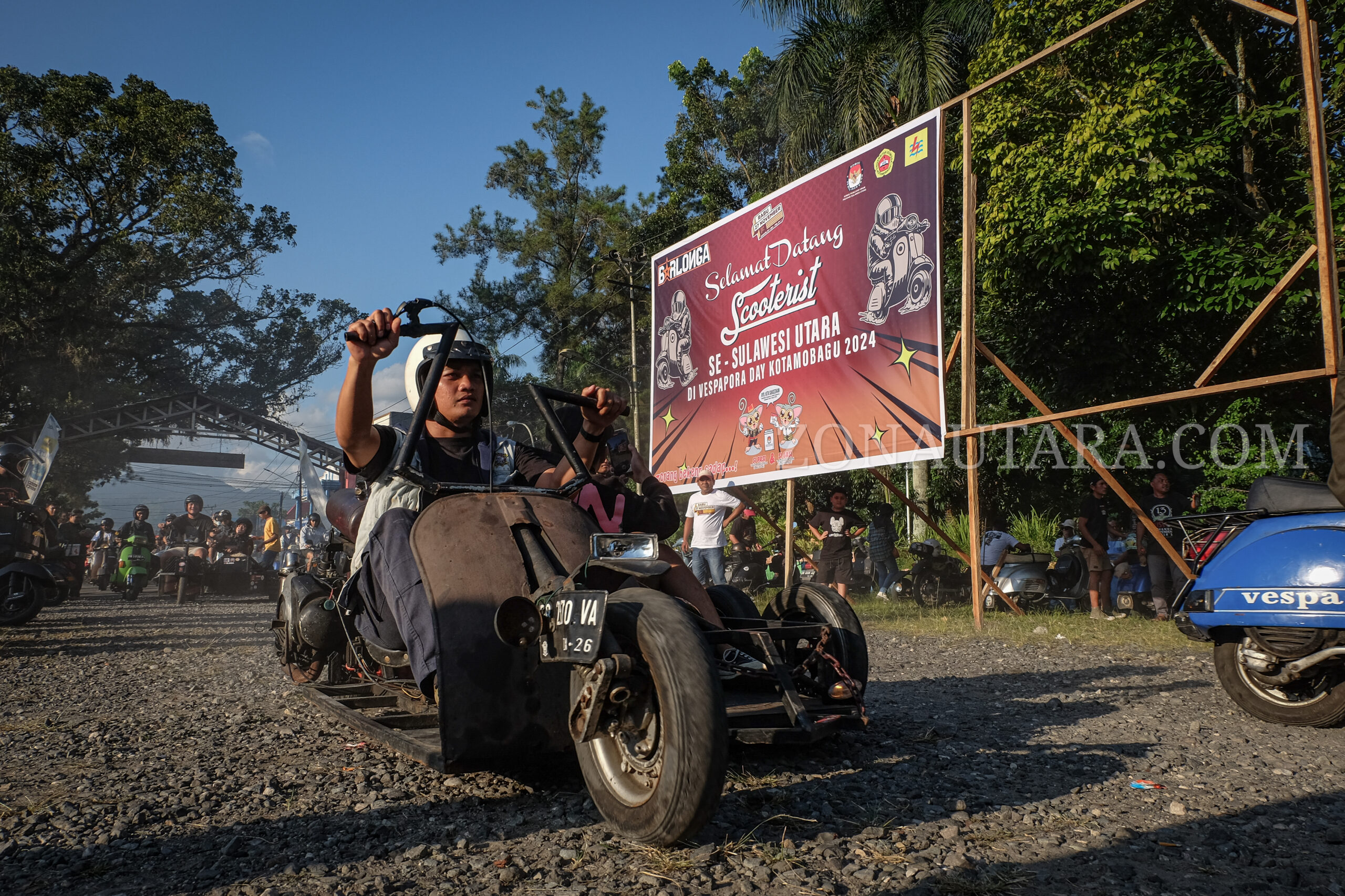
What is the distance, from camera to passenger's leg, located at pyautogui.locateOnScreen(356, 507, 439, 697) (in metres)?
3.06

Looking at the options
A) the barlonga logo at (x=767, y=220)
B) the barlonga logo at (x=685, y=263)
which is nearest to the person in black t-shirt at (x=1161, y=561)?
the barlonga logo at (x=767, y=220)

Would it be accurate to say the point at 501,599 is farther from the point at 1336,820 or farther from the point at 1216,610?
the point at 1216,610

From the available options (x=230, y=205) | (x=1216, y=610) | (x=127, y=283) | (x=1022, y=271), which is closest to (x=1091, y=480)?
(x=1022, y=271)

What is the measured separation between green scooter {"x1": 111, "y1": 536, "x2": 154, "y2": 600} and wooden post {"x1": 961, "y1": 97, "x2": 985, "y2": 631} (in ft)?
45.9

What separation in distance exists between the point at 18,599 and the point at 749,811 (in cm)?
987

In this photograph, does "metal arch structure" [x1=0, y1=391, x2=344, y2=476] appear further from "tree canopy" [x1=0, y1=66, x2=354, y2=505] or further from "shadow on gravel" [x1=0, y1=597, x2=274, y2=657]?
"shadow on gravel" [x1=0, y1=597, x2=274, y2=657]

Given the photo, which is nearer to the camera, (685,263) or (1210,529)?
(1210,529)

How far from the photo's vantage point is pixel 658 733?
8.48 feet

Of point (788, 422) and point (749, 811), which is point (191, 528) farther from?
point (749, 811)

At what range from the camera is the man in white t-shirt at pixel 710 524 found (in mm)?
11562

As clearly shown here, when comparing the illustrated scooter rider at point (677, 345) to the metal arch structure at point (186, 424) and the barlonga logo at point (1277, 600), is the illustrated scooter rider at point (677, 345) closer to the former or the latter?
the barlonga logo at point (1277, 600)

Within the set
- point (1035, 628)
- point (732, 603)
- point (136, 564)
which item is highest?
point (732, 603)

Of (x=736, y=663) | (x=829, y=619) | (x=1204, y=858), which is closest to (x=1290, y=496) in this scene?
(x=829, y=619)

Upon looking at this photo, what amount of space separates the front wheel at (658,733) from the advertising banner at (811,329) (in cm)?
621
